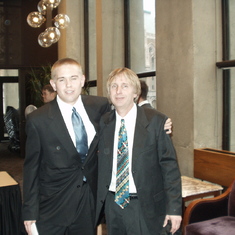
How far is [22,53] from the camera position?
333 inches

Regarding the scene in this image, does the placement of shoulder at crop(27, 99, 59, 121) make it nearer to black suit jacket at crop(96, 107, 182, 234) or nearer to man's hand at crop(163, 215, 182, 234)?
black suit jacket at crop(96, 107, 182, 234)

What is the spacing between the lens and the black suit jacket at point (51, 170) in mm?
1808

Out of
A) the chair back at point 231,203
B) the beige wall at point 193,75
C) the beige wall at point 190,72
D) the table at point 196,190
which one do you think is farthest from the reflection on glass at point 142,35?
the chair back at point 231,203

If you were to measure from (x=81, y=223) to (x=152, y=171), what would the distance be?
0.53 metres

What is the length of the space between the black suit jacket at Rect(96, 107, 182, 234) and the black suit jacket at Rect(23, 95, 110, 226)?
11 centimetres

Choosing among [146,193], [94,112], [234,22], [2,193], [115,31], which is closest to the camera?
[146,193]

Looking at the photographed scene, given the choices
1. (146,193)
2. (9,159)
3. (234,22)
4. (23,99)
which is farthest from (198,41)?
(9,159)

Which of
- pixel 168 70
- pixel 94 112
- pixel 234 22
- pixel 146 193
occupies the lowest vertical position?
pixel 146 193

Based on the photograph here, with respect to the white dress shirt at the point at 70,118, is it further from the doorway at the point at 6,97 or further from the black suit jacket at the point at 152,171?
the doorway at the point at 6,97

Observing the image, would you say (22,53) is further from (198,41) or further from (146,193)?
(146,193)

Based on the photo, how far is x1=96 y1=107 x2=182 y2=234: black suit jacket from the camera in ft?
5.73

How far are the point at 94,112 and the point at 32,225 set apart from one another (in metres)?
0.77

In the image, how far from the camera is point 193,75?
3.64 meters

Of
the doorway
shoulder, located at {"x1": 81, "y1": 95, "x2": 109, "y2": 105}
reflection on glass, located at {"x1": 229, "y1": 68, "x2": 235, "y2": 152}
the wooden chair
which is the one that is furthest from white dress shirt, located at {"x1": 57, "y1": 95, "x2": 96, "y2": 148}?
the doorway
